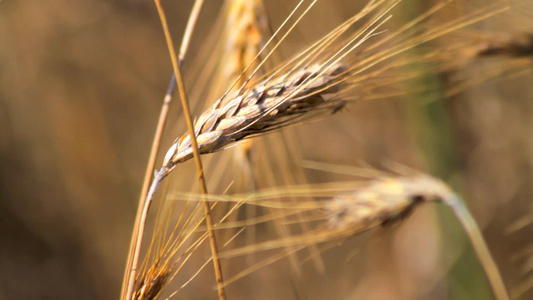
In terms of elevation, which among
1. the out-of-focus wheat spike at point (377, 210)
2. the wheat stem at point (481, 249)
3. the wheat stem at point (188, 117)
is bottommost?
the wheat stem at point (481, 249)

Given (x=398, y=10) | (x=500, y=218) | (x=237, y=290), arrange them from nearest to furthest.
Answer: (x=398, y=10)
(x=500, y=218)
(x=237, y=290)

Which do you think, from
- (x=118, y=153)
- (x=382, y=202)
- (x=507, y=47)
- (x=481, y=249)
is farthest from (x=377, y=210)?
(x=118, y=153)

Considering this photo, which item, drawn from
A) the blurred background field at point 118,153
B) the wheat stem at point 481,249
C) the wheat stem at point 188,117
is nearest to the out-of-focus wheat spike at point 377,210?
the wheat stem at point 481,249

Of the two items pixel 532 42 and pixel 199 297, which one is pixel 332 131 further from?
pixel 532 42

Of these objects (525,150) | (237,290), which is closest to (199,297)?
(237,290)

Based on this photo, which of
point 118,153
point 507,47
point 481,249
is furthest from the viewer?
point 118,153

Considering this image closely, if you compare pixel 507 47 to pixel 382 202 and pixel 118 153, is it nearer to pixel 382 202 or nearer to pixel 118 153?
pixel 382 202

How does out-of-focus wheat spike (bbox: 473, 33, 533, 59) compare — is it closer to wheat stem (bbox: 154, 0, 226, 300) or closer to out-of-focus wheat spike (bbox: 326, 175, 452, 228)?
out-of-focus wheat spike (bbox: 326, 175, 452, 228)

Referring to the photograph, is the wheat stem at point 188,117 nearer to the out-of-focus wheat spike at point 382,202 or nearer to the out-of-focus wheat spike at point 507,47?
the out-of-focus wheat spike at point 382,202
